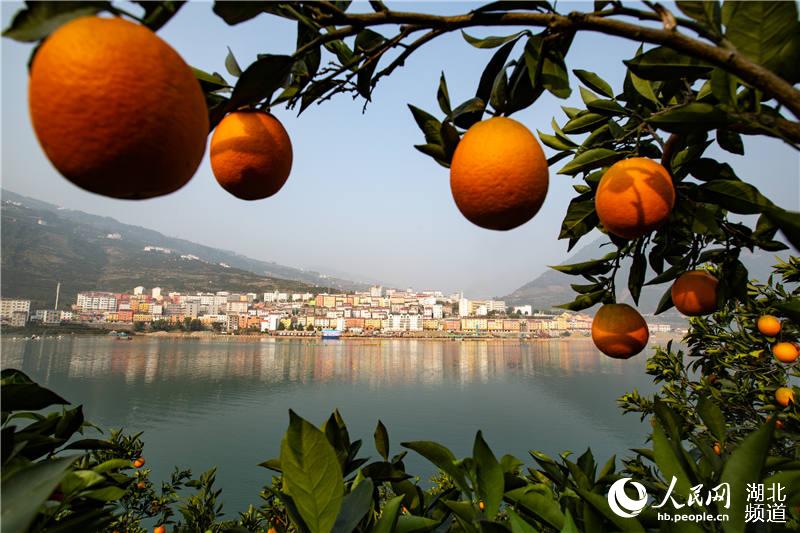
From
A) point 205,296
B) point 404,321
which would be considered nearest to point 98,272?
point 205,296

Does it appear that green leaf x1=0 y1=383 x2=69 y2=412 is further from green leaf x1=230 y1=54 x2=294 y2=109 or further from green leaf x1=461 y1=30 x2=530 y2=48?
green leaf x1=461 y1=30 x2=530 y2=48

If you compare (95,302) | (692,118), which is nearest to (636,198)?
(692,118)

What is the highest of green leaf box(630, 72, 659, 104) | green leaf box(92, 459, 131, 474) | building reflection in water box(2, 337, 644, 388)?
green leaf box(630, 72, 659, 104)

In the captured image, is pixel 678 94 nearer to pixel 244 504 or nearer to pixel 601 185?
pixel 601 185

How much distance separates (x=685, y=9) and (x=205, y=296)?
89.8 metres

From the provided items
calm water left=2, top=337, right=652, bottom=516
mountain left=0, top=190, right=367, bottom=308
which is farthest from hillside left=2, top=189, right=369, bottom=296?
calm water left=2, top=337, right=652, bottom=516

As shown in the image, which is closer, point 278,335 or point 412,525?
point 412,525

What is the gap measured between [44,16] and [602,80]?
4.75ft

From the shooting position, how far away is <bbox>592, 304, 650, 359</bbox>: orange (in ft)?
4.55

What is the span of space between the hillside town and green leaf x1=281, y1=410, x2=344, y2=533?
72.1 meters

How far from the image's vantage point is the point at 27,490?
0.55m

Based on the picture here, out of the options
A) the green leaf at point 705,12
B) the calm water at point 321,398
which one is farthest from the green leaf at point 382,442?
the calm water at point 321,398

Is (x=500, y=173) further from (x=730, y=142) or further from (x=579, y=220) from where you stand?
(x=730, y=142)

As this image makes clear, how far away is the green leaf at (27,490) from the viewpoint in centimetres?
51
